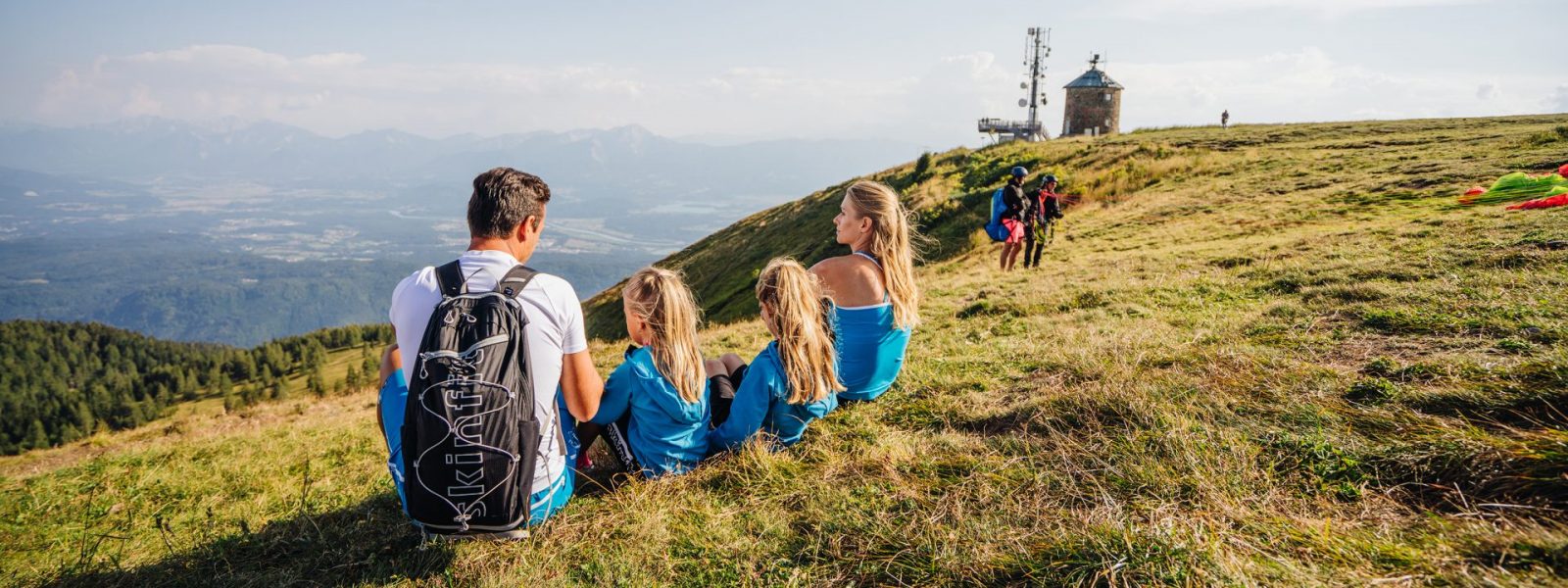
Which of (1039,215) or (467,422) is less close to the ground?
(1039,215)

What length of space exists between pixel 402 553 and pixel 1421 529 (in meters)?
4.97

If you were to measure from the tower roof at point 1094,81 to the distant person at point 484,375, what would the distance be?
56309 millimetres

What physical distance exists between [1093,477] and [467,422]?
10.7ft

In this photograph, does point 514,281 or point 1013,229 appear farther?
point 1013,229

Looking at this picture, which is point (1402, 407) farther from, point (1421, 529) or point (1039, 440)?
point (1039, 440)

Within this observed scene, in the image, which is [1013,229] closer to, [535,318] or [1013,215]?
[1013,215]

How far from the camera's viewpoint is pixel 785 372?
447 centimetres

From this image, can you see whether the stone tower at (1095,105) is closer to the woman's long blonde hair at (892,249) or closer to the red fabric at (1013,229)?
the red fabric at (1013,229)

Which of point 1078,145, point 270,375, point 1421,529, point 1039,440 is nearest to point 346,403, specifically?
point 1039,440

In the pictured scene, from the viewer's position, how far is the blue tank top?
16.8ft

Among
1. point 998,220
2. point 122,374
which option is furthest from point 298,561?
point 122,374

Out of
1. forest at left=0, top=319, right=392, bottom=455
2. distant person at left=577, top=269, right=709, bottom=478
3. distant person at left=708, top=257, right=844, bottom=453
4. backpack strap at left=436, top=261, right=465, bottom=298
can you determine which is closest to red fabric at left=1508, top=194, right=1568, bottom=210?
distant person at left=708, top=257, right=844, bottom=453

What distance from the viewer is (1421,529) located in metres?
2.65

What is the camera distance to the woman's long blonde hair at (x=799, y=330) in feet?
14.5
